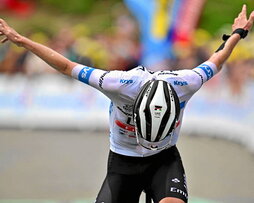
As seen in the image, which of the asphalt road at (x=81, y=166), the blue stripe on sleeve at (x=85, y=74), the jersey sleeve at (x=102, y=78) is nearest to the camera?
the jersey sleeve at (x=102, y=78)

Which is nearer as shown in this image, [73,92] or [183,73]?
[183,73]

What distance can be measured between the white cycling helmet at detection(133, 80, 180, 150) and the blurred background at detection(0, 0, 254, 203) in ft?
15.1

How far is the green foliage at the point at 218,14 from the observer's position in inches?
1092

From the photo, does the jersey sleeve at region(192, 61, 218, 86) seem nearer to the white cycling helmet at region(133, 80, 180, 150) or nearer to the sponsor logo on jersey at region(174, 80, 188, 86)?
the sponsor logo on jersey at region(174, 80, 188, 86)

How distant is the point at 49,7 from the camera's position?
33.6 m

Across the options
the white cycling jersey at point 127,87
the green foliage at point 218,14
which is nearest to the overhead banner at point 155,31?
the green foliage at point 218,14

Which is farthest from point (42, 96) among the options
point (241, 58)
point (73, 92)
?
point (241, 58)

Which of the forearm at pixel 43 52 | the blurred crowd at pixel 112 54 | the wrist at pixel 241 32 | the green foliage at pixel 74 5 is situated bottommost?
the forearm at pixel 43 52

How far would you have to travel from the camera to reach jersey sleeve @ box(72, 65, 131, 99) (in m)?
5.91

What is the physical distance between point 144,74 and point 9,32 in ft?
3.67

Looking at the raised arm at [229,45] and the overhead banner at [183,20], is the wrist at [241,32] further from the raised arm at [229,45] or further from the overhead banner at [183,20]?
the overhead banner at [183,20]

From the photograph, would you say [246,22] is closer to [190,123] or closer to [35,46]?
[35,46]

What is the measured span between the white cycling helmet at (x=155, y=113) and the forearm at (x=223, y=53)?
102 cm

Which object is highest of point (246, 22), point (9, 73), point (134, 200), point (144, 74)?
point (9, 73)
